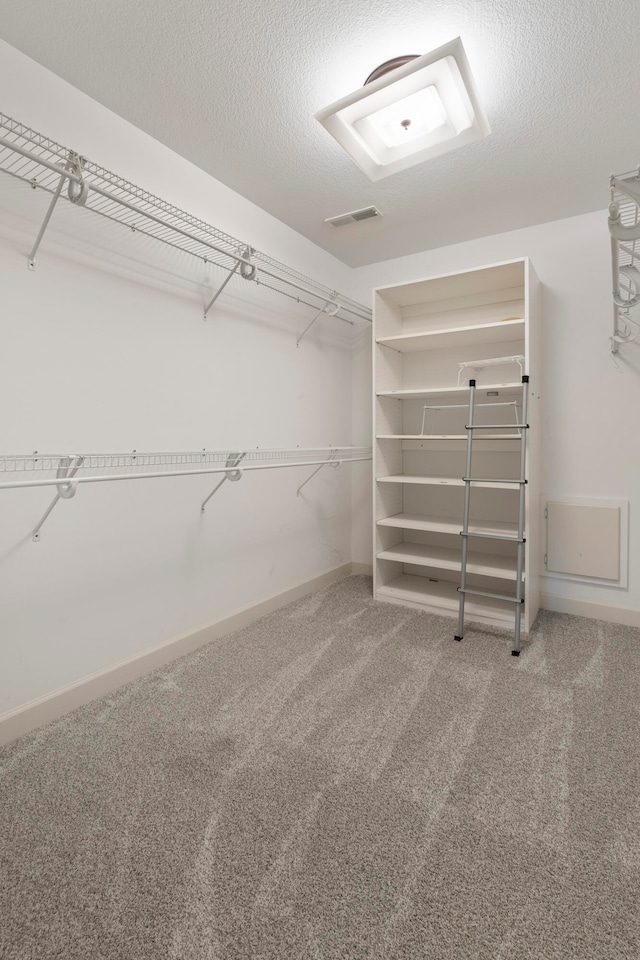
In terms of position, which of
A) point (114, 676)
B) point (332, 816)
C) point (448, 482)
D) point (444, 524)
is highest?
point (448, 482)

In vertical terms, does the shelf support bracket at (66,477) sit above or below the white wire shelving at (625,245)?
below

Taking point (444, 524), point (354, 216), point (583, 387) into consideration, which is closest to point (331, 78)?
point (354, 216)

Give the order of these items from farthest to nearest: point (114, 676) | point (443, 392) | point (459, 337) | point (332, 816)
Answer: point (459, 337) → point (443, 392) → point (114, 676) → point (332, 816)

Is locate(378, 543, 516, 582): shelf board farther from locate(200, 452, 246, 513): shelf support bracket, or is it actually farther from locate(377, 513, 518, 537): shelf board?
locate(200, 452, 246, 513): shelf support bracket

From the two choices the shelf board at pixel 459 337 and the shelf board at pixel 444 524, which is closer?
the shelf board at pixel 459 337

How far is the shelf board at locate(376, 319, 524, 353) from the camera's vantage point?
276 centimetres

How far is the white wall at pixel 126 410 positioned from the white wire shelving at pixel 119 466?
60mm

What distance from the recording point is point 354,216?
9.58ft

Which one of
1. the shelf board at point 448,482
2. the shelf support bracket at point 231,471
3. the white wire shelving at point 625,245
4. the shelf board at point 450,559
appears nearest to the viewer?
the white wire shelving at point 625,245

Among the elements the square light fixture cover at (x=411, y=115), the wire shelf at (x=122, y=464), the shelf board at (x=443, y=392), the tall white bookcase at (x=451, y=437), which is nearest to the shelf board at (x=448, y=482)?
the tall white bookcase at (x=451, y=437)

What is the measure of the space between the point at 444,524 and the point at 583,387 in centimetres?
126

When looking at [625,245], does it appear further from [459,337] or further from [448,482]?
[448,482]

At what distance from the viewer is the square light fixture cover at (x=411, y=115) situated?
155 centimetres

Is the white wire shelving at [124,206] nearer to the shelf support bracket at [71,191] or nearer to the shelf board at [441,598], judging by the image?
the shelf support bracket at [71,191]
